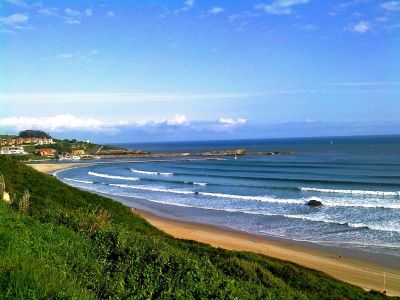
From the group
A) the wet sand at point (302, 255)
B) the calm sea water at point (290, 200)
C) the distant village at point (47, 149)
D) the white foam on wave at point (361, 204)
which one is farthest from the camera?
the distant village at point (47, 149)

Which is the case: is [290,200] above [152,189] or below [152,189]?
above

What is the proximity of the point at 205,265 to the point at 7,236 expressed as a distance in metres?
4.39

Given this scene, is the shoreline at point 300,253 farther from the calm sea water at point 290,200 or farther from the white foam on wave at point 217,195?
the white foam on wave at point 217,195

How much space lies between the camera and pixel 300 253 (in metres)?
22.7

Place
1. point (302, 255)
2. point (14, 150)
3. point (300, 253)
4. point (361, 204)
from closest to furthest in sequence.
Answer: point (302, 255)
point (300, 253)
point (361, 204)
point (14, 150)

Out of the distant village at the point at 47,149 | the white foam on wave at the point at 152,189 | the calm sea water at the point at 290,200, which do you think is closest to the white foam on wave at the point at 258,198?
the calm sea water at the point at 290,200

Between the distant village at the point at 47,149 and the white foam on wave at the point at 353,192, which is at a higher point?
the distant village at the point at 47,149

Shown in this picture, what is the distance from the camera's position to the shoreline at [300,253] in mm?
18672

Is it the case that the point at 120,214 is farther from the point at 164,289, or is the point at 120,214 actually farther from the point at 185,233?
the point at 164,289

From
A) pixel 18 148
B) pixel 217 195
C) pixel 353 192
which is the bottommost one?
pixel 217 195

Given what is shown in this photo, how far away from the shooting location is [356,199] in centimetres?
3747

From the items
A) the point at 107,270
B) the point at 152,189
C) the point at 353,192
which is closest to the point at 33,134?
the point at 152,189

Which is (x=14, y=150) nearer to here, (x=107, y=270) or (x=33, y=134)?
(x=33, y=134)

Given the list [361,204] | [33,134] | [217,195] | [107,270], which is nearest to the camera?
[107,270]
